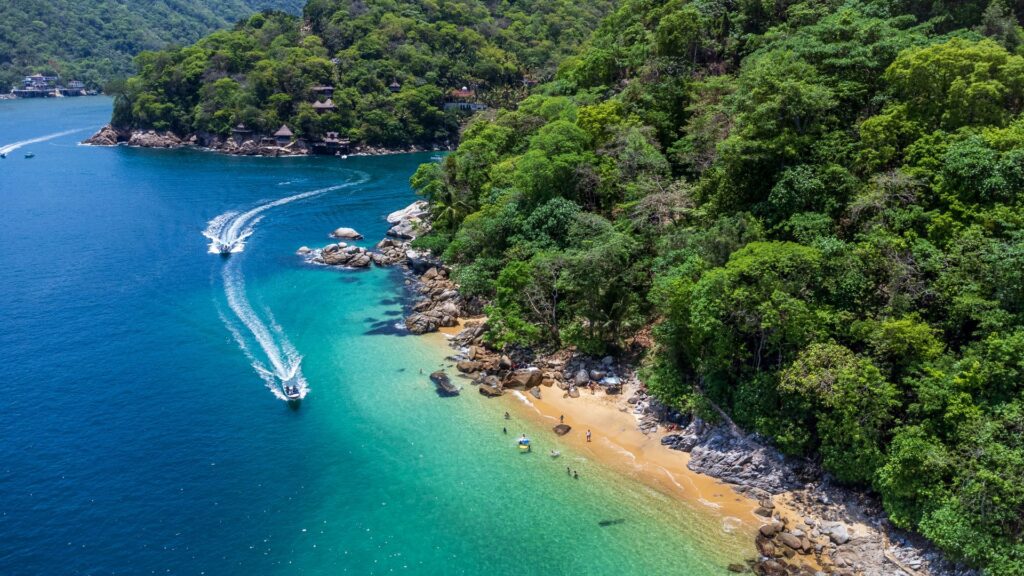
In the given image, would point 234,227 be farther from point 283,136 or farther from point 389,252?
point 283,136

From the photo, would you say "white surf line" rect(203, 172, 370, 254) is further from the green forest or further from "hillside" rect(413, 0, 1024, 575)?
"hillside" rect(413, 0, 1024, 575)

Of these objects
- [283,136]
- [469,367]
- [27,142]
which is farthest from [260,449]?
[27,142]

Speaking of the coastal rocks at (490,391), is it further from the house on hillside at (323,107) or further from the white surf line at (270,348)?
the house on hillside at (323,107)

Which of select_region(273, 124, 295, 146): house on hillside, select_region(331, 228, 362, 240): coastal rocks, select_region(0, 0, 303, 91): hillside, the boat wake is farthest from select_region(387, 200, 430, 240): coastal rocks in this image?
select_region(0, 0, 303, 91): hillside

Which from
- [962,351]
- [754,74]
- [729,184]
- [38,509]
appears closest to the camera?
[962,351]

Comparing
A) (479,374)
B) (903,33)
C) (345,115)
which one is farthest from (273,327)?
(345,115)

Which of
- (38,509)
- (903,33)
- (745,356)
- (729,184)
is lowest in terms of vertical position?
(38,509)

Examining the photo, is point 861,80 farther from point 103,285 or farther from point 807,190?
point 103,285

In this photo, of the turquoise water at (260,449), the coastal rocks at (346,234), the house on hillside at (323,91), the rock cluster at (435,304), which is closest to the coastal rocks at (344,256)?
the turquoise water at (260,449)
